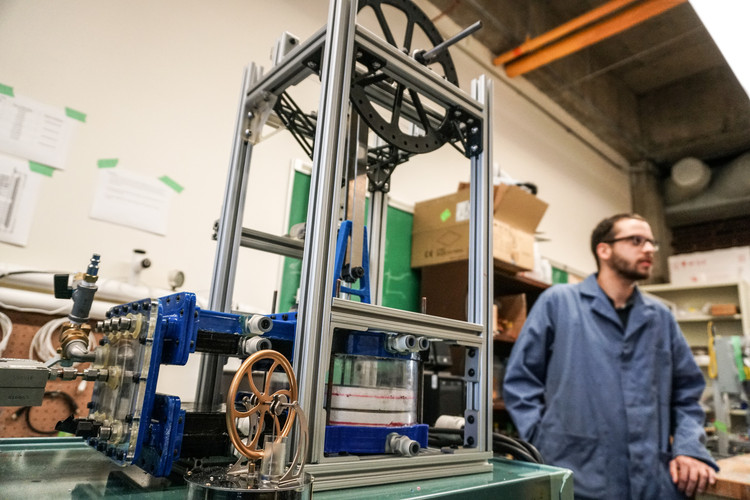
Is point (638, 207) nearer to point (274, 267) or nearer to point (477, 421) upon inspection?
point (274, 267)

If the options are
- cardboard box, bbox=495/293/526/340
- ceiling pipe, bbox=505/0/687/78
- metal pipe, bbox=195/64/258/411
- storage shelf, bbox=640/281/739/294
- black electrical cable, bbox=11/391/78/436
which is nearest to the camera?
metal pipe, bbox=195/64/258/411

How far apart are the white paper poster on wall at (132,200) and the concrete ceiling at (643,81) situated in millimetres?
2110

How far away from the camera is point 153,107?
179cm

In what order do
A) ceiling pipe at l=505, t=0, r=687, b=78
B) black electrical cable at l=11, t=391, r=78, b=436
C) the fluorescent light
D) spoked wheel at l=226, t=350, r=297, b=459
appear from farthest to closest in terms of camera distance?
ceiling pipe at l=505, t=0, r=687, b=78 → black electrical cable at l=11, t=391, r=78, b=436 → the fluorescent light → spoked wheel at l=226, t=350, r=297, b=459

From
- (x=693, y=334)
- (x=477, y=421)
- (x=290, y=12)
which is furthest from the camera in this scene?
(x=693, y=334)

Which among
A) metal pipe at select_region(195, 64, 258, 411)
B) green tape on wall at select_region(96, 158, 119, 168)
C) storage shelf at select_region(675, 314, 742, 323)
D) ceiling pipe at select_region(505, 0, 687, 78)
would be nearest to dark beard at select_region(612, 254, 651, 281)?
metal pipe at select_region(195, 64, 258, 411)

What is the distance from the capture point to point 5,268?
4.54ft

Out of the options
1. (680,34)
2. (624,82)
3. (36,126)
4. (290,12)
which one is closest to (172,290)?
(36,126)

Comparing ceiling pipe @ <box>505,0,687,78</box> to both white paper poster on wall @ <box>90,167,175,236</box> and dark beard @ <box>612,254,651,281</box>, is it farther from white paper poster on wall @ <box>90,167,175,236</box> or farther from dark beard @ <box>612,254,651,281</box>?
white paper poster on wall @ <box>90,167,175,236</box>

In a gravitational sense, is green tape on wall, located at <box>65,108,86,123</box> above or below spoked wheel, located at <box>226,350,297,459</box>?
above

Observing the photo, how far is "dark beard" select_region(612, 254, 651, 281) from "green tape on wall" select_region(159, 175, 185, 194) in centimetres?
169

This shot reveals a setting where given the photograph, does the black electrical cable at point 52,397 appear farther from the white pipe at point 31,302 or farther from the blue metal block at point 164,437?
the blue metal block at point 164,437

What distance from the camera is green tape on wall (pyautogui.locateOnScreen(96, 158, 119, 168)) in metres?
1.64

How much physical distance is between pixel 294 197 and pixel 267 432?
150 cm
